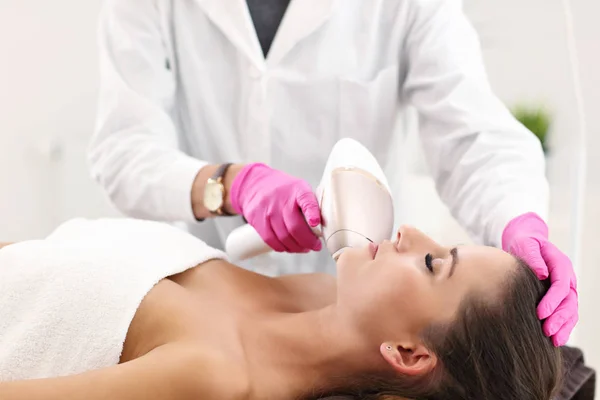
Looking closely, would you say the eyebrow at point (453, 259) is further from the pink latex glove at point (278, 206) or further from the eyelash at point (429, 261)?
the pink latex glove at point (278, 206)

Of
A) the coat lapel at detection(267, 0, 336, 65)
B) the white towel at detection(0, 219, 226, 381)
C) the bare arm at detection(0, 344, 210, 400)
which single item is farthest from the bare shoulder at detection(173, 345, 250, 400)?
the coat lapel at detection(267, 0, 336, 65)

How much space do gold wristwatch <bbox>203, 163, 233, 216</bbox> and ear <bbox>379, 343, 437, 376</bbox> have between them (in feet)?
1.43

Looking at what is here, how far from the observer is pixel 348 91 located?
1533mm

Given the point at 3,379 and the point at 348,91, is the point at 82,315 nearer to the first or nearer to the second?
the point at 3,379

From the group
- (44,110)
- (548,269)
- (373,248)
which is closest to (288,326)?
(373,248)

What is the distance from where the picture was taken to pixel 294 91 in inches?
60.4

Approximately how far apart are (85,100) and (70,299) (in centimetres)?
148

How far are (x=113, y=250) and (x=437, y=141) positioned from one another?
0.74 metres

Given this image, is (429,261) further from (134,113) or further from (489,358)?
(134,113)

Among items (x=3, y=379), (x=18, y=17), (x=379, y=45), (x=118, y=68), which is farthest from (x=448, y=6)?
(x=18, y=17)

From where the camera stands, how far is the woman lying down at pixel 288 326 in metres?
1.06

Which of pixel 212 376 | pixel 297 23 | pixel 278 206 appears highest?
pixel 297 23

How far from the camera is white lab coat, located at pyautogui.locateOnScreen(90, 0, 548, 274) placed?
1473 mm

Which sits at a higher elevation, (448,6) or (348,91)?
(448,6)
